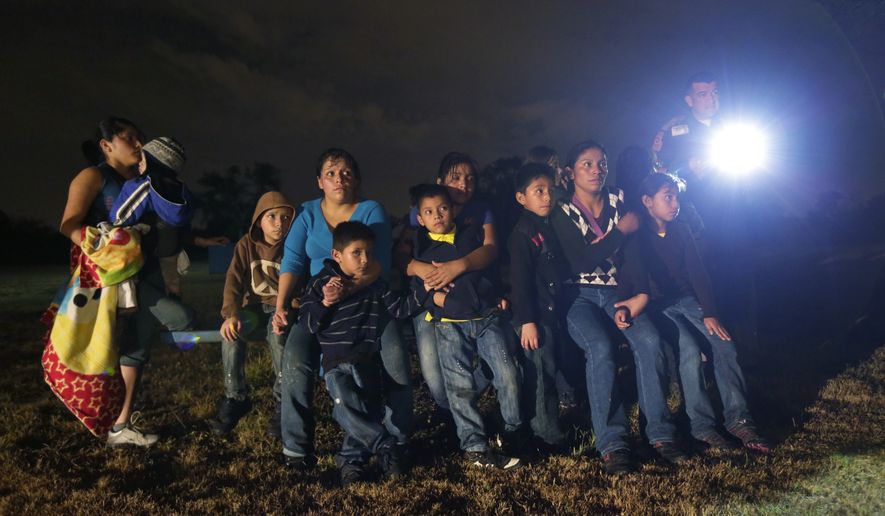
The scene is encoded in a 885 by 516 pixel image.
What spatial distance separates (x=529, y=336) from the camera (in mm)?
3674

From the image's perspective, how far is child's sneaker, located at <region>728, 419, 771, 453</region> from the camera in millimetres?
3555

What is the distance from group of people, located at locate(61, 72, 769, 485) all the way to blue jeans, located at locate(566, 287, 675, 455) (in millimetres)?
11

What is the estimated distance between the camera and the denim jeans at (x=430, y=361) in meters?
3.72

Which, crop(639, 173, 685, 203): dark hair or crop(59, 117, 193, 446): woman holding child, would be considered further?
crop(639, 173, 685, 203): dark hair

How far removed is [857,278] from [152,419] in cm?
960

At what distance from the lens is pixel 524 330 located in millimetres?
3689

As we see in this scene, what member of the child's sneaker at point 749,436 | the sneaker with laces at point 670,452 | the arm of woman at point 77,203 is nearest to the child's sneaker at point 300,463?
the arm of woman at point 77,203

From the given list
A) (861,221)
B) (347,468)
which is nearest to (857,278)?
(861,221)

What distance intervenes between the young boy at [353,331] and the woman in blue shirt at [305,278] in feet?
0.30

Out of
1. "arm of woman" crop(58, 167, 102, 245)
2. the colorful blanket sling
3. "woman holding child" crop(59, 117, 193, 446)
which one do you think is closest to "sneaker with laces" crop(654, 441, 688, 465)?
"woman holding child" crop(59, 117, 193, 446)

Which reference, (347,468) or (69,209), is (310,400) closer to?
(347,468)

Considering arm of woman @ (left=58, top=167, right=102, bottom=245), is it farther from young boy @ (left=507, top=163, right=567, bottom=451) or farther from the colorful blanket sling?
young boy @ (left=507, top=163, right=567, bottom=451)

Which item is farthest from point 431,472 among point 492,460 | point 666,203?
point 666,203

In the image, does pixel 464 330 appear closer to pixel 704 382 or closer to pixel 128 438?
pixel 704 382
